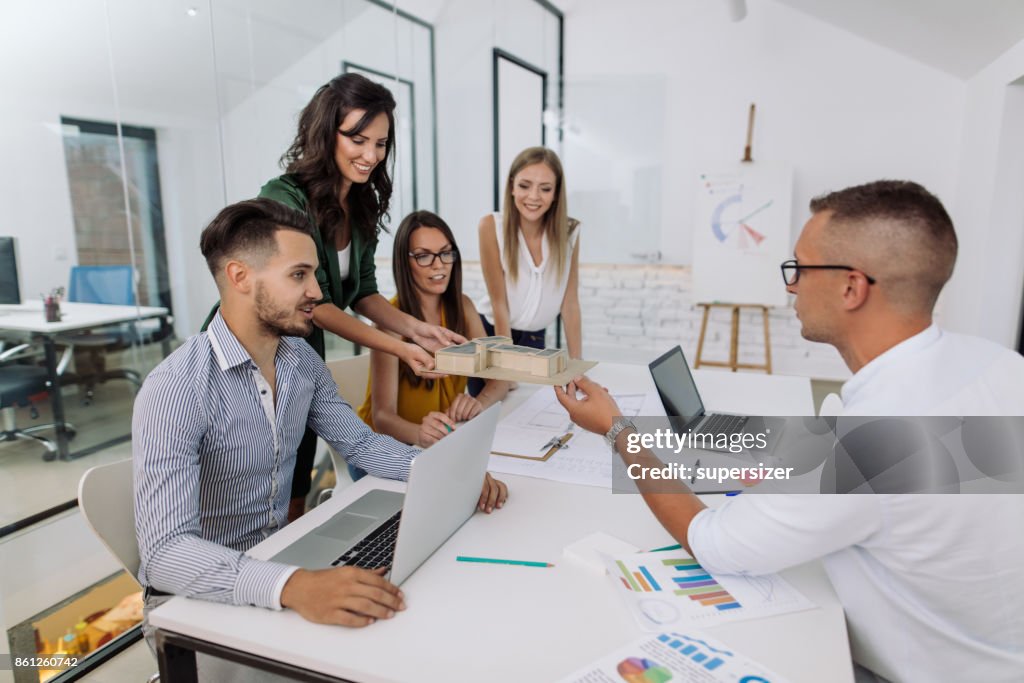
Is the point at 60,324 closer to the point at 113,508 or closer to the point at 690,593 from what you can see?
the point at 113,508

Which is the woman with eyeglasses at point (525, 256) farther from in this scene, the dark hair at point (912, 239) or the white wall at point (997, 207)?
the white wall at point (997, 207)

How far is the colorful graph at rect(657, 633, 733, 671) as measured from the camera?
2.94 feet

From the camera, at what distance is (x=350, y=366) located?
242cm

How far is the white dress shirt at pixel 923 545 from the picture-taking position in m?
0.94

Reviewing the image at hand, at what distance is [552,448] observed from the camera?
5.76 ft

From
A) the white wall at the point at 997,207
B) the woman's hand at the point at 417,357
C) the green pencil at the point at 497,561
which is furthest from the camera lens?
the white wall at the point at 997,207

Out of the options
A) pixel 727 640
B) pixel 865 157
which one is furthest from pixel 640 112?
→ pixel 727 640

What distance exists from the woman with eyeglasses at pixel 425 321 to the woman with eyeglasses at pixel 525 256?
58cm

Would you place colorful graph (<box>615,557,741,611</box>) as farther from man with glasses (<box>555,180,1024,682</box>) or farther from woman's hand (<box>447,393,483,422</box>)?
woman's hand (<box>447,393,483,422</box>)

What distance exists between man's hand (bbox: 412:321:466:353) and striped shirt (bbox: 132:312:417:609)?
14.3 inches

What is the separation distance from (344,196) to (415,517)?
127 cm

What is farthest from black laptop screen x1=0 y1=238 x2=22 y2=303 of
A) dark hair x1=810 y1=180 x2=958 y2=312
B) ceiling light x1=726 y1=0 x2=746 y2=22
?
ceiling light x1=726 y1=0 x2=746 y2=22

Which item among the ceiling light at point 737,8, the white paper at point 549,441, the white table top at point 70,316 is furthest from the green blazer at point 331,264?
the ceiling light at point 737,8

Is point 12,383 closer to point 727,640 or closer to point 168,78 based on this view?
point 168,78
